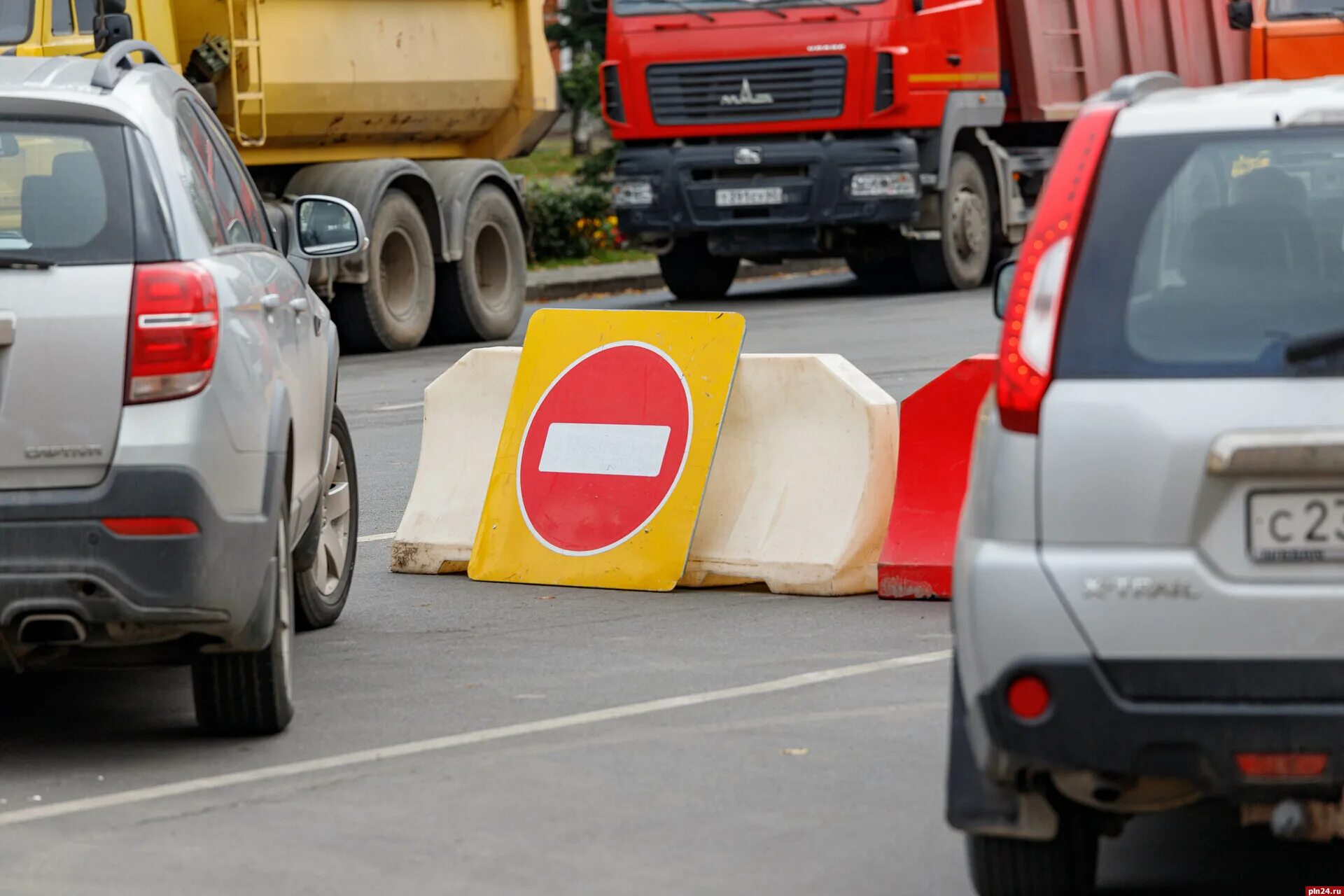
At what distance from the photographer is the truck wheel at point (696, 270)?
75.4 ft

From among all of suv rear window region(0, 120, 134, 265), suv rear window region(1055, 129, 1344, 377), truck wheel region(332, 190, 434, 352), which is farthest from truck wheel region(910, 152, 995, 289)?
suv rear window region(1055, 129, 1344, 377)

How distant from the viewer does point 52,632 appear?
546cm

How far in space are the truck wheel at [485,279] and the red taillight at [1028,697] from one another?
15445 millimetres

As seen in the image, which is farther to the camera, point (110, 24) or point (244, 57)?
point (244, 57)

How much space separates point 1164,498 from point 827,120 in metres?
16.9

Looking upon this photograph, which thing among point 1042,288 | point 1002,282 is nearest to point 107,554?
point 1002,282

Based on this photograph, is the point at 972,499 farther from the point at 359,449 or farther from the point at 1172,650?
the point at 359,449

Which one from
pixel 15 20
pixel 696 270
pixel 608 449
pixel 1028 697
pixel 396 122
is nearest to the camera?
pixel 1028 697

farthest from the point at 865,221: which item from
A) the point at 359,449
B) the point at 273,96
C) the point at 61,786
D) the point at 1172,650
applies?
the point at 1172,650

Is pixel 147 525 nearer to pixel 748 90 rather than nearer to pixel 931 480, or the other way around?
pixel 931 480

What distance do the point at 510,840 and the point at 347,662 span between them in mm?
2099

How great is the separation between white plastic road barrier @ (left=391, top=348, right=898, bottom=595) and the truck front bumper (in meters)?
12.7

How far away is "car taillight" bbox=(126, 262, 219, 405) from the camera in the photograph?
17.8 ft

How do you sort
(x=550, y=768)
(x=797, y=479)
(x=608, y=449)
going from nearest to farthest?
1. (x=550, y=768)
2. (x=797, y=479)
3. (x=608, y=449)
